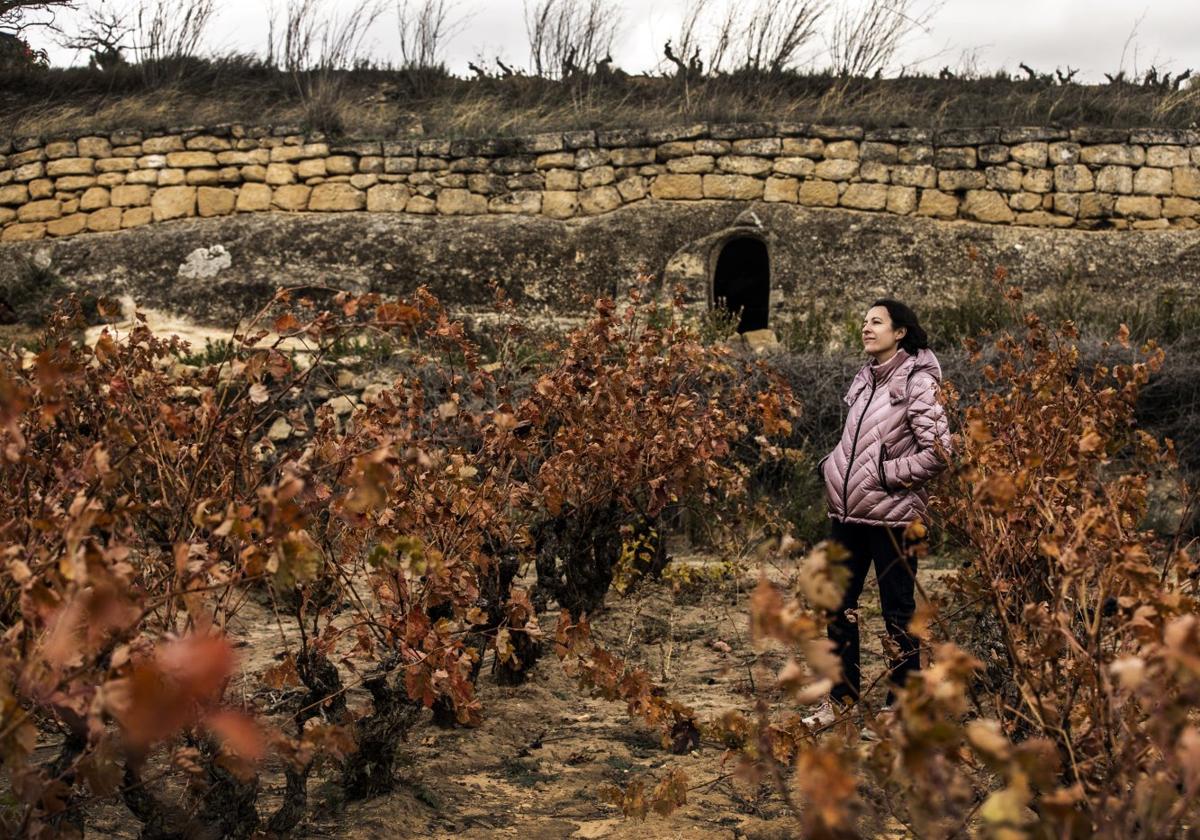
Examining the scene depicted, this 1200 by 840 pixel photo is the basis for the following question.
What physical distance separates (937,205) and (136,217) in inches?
294

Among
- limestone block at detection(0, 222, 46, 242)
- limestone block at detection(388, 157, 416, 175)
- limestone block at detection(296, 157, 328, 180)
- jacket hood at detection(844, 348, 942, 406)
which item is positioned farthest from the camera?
limestone block at detection(0, 222, 46, 242)

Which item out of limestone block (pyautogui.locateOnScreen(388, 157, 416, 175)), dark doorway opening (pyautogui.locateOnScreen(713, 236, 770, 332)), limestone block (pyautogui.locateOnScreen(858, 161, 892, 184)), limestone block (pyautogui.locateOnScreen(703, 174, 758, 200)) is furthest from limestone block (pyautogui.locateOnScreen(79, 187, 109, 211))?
limestone block (pyautogui.locateOnScreen(858, 161, 892, 184))

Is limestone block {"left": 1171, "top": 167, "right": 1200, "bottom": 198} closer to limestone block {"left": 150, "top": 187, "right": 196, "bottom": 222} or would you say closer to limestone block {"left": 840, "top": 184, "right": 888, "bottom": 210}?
limestone block {"left": 840, "top": 184, "right": 888, "bottom": 210}

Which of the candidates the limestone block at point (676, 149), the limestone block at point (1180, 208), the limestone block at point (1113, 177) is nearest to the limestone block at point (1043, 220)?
the limestone block at point (1113, 177)

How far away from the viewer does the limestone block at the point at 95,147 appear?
10.7 meters

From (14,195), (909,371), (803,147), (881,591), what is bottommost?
(881,591)

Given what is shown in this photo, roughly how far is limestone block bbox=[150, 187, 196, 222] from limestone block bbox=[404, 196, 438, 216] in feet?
6.96

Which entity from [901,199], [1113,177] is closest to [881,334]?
[901,199]

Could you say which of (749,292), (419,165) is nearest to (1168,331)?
(749,292)

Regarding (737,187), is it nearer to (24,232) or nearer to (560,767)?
(24,232)

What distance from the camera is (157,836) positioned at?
8.58 ft

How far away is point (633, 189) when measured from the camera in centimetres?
999

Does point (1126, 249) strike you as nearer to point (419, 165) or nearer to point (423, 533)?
point (419, 165)

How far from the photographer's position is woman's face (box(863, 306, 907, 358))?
12.7 feet
